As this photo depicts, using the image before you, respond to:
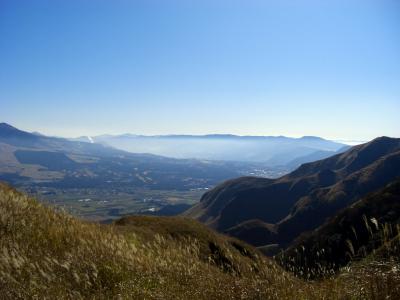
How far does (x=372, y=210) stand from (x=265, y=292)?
75.3m

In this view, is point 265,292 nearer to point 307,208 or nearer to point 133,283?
point 133,283

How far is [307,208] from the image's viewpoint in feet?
546

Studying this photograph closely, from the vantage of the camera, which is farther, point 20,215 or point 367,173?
point 367,173

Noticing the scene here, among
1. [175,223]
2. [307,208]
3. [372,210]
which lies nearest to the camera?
[175,223]

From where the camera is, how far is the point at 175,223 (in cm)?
3170

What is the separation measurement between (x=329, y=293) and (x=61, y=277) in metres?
3.54

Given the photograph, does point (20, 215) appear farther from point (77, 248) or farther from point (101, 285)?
point (101, 285)

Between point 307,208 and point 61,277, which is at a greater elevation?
point 61,277

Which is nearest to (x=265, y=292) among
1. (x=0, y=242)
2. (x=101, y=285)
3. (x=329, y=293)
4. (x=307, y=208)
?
(x=329, y=293)

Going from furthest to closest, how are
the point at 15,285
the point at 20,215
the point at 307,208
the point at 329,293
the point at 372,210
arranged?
1. the point at 307,208
2. the point at 372,210
3. the point at 20,215
4. the point at 329,293
5. the point at 15,285

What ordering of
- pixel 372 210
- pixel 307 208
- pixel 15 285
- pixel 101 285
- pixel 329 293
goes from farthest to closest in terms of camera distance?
pixel 307 208, pixel 372 210, pixel 101 285, pixel 329 293, pixel 15 285

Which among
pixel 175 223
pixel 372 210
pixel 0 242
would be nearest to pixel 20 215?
pixel 0 242

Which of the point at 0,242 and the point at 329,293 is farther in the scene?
the point at 0,242

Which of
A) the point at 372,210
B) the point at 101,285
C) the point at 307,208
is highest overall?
the point at 101,285
